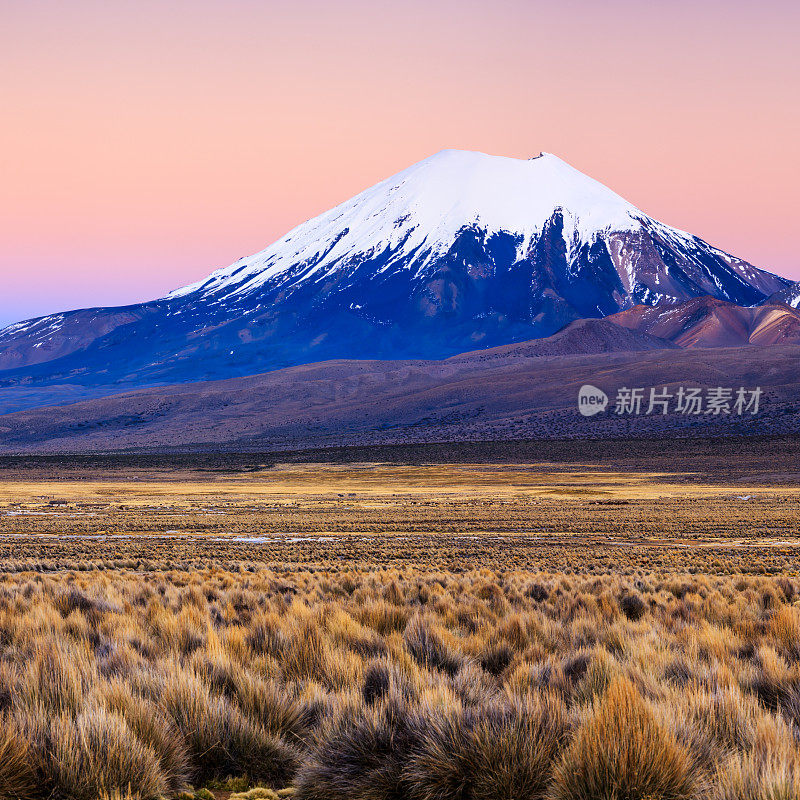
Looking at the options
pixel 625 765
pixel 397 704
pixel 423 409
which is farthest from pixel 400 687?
pixel 423 409

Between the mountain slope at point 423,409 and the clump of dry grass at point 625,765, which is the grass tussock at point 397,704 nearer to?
the clump of dry grass at point 625,765

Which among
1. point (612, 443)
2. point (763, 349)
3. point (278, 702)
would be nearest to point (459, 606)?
point (278, 702)

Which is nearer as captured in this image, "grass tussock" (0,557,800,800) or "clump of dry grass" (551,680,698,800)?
"clump of dry grass" (551,680,698,800)

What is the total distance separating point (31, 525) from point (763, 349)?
425 ft

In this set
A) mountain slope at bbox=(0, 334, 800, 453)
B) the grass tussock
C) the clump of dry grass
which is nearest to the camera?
the clump of dry grass

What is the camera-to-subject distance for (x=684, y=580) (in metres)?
12.8
